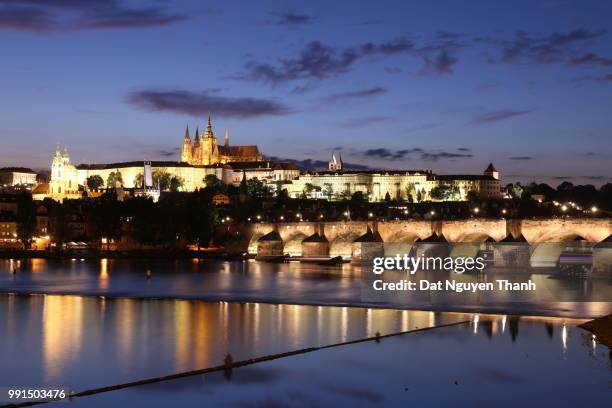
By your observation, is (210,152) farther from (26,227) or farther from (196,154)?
(26,227)

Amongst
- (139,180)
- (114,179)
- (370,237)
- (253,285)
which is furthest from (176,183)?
(253,285)

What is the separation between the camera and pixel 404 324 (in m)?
27.0

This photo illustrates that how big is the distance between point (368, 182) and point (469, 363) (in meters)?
129

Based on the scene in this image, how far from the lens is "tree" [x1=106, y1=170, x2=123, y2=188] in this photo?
152 meters

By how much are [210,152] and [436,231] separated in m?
118

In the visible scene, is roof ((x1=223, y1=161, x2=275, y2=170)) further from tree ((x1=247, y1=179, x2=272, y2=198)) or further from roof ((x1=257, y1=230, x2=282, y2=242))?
roof ((x1=257, y1=230, x2=282, y2=242))

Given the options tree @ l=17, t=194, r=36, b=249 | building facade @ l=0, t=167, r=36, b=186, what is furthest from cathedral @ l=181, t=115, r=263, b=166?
tree @ l=17, t=194, r=36, b=249

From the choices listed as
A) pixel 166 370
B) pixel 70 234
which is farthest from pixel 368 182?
pixel 166 370

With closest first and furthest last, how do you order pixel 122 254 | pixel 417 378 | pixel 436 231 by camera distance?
pixel 417 378
pixel 436 231
pixel 122 254

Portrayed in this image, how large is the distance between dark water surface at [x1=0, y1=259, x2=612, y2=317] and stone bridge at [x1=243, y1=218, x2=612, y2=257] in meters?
3.36

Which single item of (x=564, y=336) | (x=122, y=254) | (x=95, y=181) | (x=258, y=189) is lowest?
(x=564, y=336)

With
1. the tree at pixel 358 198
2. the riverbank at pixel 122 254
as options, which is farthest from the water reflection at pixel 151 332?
the tree at pixel 358 198

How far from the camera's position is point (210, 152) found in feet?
549

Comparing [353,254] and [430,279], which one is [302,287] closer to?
[430,279]
